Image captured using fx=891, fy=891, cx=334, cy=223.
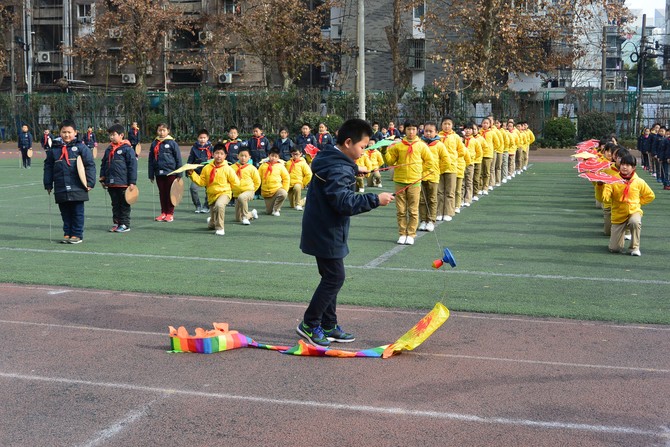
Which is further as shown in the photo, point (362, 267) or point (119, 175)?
point (119, 175)

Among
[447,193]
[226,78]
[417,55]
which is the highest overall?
[417,55]

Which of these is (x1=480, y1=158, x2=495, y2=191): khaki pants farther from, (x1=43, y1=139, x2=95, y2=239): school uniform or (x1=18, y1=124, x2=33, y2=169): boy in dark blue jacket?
(x1=18, y1=124, x2=33, y2=169): boy in dark blue jacket

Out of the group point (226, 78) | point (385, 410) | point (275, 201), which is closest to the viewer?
point (385, 410)

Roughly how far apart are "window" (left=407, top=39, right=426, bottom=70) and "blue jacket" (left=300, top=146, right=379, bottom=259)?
52.4 m

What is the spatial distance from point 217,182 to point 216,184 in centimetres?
4

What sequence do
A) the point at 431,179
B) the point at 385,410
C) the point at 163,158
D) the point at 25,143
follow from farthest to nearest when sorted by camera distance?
the point at 25,143
the point at 163,158
the point at 431,179
the point at 385,410

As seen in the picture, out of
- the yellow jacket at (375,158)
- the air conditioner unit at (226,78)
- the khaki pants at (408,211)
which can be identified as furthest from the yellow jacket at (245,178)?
the air conditioner unit at (226,78)

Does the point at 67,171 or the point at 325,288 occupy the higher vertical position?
the point at 67,171

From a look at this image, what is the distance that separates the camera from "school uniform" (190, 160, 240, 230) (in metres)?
16.1

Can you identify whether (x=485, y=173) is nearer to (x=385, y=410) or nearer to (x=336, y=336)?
(x=336, y=336)

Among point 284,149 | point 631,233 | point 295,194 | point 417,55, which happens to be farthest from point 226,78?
point 631,233

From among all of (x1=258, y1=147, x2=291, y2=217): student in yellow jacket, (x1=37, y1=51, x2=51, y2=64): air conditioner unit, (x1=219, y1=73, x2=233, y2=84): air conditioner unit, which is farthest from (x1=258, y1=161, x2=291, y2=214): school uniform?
(x1=37, y1=51, x2=51, y2=64): air conditioner unit

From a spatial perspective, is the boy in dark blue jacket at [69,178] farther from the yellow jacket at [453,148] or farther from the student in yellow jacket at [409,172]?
the yellow jacket at [453,148]

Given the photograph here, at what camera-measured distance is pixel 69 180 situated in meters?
14.2
